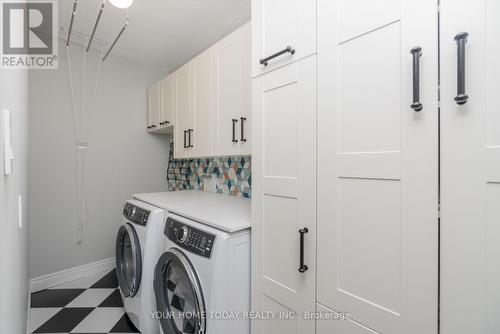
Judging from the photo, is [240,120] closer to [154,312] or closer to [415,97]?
[415,97]

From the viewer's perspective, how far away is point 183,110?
2.33 meters

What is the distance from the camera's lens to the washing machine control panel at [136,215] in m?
1.68

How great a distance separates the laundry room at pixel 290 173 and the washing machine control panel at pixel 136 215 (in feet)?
0.05

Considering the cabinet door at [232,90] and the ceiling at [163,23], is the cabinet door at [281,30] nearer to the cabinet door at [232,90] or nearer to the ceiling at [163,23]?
the cabinet door at [232,90]

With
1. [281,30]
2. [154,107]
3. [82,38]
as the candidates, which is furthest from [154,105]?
[281,30]

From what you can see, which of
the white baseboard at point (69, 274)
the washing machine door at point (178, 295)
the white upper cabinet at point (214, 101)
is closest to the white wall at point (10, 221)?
the washing machine door at point (178, 295)

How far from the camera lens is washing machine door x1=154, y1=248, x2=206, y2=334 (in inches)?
46.5

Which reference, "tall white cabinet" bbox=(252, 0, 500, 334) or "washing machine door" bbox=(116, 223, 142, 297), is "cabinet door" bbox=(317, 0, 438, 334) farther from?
"washing machine door" bbox=(116, 223, 142, 297)

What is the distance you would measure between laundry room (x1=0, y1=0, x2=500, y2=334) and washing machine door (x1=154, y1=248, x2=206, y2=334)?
0.01 metres

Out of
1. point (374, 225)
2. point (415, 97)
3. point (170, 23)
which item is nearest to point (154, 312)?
point (374, 225)

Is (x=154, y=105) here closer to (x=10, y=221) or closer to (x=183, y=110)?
(x=183, y=110)

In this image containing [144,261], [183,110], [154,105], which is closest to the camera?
[144,261]

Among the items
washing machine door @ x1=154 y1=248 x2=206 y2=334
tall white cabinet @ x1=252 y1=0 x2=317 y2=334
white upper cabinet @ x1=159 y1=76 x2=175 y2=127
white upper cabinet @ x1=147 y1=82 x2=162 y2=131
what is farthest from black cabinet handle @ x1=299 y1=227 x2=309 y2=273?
white upper cabinet @ x1=147 y1=82 x2=162 y2=131

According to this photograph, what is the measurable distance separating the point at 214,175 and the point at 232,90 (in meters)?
1.07
